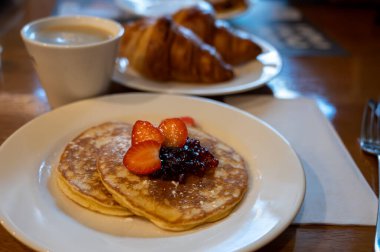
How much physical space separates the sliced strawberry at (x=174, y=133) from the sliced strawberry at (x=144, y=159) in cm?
7

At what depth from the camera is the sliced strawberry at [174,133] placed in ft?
3.23

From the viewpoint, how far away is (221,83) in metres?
1.50

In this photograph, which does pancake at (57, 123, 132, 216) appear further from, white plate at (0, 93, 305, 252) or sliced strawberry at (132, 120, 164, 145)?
sliced strawberry at (132, 120, 164, 145)

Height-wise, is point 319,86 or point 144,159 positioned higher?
point 144,159

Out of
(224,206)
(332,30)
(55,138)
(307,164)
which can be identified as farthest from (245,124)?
(332,30)

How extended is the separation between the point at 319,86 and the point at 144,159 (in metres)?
0.94

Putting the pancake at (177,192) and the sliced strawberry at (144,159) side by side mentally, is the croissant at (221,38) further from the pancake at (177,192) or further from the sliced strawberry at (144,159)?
the sliced strawberry at (144,159)

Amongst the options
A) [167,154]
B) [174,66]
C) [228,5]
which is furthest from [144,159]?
[228,5]

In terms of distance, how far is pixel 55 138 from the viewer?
1083 mm

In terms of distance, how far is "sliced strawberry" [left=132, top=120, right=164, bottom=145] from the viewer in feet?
3.15

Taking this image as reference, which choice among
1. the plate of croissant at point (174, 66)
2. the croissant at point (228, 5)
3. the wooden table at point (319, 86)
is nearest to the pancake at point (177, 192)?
the wooden table at point (319, 86)

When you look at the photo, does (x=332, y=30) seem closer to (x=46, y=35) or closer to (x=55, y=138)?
(x=46, y=35)

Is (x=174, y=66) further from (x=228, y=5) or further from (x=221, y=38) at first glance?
(x=228, y=5)

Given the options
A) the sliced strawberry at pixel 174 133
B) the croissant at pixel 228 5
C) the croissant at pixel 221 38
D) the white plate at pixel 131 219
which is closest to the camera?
the white plate at pixel 131 219
